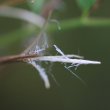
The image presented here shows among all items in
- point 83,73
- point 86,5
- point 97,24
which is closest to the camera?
point 86,5

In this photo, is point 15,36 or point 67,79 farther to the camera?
point 67,79

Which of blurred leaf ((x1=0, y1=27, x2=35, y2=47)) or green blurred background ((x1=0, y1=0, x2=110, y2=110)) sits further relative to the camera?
green blurred background ((x1=0, y1=0, x2=110, y2=110))

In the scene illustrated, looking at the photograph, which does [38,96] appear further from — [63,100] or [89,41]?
[89,41]

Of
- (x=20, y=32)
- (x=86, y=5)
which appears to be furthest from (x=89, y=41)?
(x=86, y=5)

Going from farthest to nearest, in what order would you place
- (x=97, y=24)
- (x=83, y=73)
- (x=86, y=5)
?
(x=83, y=73) → (x=97, y=24) → (x=86, y=5)

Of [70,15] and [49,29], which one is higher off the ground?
[70,15]

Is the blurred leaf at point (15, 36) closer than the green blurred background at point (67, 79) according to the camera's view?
Yes

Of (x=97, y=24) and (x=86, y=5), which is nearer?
(x=86, y=5)
